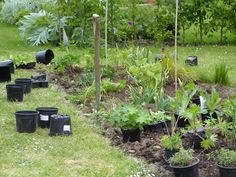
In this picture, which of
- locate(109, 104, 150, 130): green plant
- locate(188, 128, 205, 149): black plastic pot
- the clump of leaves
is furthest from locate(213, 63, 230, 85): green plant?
locate(188, 128, 205, 149): black plastic pot

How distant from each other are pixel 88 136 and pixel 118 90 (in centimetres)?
197

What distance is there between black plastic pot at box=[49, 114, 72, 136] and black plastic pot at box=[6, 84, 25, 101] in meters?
1.58

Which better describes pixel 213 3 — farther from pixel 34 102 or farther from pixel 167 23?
pixel 34 102

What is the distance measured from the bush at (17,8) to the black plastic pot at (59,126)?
32.4 ft

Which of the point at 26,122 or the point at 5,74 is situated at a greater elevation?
the point at 5,74

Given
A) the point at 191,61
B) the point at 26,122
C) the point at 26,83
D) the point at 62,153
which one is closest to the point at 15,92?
the point at 26,83

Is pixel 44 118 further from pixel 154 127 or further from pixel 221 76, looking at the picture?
pixel 221 76

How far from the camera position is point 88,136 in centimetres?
595

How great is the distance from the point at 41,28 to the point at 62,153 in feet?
29.8

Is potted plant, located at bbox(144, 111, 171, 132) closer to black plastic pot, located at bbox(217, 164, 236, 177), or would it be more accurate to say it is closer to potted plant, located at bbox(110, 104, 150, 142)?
potted plant, located at bbox(110, 104, 150, 142)

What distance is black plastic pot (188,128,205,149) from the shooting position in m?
5.36

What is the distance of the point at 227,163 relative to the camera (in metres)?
4.72

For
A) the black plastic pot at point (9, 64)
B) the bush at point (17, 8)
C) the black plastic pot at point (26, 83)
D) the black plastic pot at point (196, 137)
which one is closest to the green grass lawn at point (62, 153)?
the black plastic pot at point (196, 137)

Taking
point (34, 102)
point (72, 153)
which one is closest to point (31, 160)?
point (72, 153)
